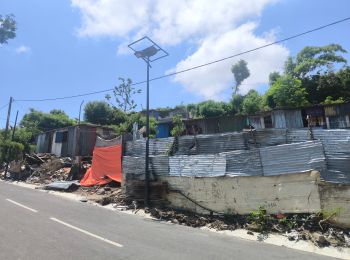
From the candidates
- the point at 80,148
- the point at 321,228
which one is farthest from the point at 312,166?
the point at 80,148

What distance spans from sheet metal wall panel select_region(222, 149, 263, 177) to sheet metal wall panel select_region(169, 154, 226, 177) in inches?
9.9

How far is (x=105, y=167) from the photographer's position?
1898cm

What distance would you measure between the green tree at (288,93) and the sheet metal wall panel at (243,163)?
24.3 meters

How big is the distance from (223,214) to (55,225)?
568cm

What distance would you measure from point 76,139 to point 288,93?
22631mm

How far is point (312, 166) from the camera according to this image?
32.6 ft

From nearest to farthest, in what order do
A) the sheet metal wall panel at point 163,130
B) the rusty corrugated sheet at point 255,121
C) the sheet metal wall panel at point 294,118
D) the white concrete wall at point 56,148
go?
the sheet metal wall panel at point 294,118 → the rusty corrugated sheet at point 255,121 → the white concrete wall at point 56,148 → the sheet metal wall panel at point 163,130

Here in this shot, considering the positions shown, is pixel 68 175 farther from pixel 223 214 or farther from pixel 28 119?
pixel 28 119

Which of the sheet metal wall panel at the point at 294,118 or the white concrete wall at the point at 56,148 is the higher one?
the sheet metal wall panel at the point at 294,118

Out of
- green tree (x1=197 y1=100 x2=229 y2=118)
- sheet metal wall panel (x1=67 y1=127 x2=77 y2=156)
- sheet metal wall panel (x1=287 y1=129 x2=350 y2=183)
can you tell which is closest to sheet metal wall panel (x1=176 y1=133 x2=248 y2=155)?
sheet metal wall panel (x1=287 y1=129 x2=350 y2=183)

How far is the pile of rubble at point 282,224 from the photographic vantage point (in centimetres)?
855

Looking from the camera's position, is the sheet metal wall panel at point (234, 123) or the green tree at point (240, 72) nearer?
the sheet metal wall panel at point (234, 123)

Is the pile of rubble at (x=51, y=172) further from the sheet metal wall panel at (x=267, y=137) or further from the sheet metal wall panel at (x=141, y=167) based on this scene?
the sheet metal wall panel at (x=267, y=137)

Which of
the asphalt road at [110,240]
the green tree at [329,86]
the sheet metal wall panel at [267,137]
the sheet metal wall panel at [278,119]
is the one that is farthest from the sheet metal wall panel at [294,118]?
the asphalt road at [110,240]
